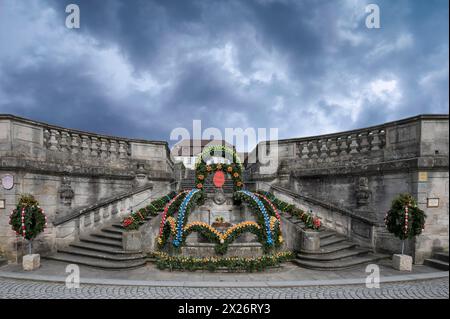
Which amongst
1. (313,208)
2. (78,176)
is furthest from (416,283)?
(78,176)

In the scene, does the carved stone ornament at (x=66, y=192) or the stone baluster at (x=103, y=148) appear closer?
the carved stone ornament at (x=66, y=192)

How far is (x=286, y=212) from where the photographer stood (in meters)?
12.2

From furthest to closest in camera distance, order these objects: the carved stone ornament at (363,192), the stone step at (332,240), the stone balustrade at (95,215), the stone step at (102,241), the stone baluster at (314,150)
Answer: the stone baluster at (314,150)
the carved stone ornament at (363,192)
the stone balustrade at (95,215)
the stone step at (332,240)
the stone step at (102,241)

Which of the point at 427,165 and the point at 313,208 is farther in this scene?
the point at 313,208

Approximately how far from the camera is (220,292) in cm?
681

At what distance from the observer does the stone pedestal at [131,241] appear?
9.40 metres

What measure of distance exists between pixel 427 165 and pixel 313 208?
498 centimetres

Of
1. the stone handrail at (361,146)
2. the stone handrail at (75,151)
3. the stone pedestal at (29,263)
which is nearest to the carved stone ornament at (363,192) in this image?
the stone handrail at (361,146)

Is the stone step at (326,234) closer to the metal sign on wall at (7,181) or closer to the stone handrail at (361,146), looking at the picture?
the stone handrail at (361,146)

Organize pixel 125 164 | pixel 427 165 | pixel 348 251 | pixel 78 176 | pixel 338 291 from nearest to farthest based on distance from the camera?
1. pixel 338 291
2. pixel 427 165
3. pixel 348 251
4. pixel 78 176
5. pixel 125 164

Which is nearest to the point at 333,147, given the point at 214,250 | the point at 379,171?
the point at 379,171

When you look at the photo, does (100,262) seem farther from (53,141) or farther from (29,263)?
(53,141)

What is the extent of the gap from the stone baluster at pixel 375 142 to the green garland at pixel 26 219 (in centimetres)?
1437

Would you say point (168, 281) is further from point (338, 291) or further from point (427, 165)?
point (427, 165)
